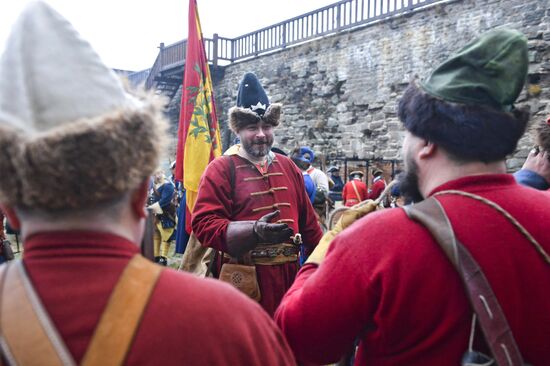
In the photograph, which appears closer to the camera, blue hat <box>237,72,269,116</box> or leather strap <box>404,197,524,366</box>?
leather strap <box>404,197,524,366</box>

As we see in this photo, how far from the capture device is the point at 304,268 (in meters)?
1.63

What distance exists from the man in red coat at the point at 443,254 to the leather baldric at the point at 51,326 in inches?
25.1

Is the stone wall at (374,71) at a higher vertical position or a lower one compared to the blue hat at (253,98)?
higher

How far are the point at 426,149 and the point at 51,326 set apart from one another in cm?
112

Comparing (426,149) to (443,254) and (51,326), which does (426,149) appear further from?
(51,326)

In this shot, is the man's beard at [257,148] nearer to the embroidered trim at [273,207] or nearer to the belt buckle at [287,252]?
the embroidered trim at [273,207]

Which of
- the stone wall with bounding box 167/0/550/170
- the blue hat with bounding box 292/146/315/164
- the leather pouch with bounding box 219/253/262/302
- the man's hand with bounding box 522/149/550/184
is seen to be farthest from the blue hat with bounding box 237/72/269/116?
the stone wall with bounding box 167/0/550/170

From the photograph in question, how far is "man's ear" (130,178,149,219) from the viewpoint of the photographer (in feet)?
3.37

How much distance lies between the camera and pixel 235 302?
1.00 m

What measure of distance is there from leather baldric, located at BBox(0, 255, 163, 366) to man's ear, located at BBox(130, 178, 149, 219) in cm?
15

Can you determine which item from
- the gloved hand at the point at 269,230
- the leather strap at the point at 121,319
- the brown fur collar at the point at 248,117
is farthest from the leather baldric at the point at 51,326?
the brown fur collar at the point at 248,117

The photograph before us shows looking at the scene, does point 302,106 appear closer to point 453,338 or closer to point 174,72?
point 174,72

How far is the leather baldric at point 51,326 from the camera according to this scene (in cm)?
86

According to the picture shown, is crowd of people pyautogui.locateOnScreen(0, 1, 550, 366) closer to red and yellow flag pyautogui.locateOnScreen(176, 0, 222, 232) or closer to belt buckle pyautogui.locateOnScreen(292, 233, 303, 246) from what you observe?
belt buckle pyautogui.locateOnScreen(292, 233, 303, 246)
